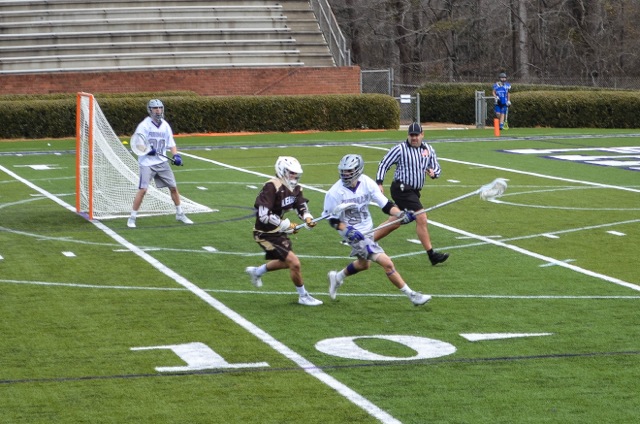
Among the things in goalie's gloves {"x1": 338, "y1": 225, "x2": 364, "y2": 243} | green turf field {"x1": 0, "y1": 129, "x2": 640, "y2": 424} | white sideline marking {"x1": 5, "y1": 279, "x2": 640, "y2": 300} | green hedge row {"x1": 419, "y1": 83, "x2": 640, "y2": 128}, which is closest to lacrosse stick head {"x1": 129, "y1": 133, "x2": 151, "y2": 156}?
green turf field {"x1": 0, "y1": 129, "x2": 640, "y2": 424}

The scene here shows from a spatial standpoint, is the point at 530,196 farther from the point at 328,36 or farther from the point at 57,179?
the point at 328,36

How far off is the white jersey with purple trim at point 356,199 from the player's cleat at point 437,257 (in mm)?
2261

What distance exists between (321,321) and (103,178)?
9.03 meters

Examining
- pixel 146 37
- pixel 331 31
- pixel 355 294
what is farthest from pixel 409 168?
pixel 331 31

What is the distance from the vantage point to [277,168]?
471 inches

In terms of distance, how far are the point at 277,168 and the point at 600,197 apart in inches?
403

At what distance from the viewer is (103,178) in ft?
63.7

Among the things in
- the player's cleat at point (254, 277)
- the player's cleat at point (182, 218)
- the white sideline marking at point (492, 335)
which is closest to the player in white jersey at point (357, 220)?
the player's cleat at point (254, 277)

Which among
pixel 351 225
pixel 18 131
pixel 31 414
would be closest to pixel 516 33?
pixel 18 131

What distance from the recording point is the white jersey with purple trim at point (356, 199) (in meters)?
12.1

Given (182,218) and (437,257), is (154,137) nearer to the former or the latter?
(182,218)

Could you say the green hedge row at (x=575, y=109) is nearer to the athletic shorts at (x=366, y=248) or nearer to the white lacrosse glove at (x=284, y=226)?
the athletic shorts at (x=366, y=248)

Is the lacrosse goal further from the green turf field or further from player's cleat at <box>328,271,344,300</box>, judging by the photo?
player's cleat at <box>328,271,344,300</box>

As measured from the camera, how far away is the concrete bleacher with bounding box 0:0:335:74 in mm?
44844
